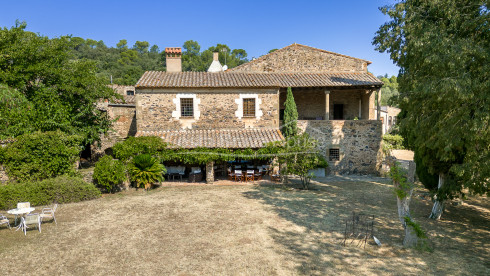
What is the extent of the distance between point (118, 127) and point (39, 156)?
845 centimetres

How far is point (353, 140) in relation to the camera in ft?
60.1

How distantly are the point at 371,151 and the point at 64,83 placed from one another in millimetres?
18404

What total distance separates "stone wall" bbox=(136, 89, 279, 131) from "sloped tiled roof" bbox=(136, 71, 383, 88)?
42 cm

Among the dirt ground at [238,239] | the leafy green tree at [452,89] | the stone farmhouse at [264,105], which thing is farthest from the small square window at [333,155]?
the leafy green tree at [452,89]

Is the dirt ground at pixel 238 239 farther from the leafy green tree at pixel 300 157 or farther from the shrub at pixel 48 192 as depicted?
the leafy green tree at pixel 300 157

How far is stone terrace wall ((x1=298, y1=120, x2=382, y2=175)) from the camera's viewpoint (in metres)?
18.2

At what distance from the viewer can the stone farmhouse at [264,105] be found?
16.8 meters

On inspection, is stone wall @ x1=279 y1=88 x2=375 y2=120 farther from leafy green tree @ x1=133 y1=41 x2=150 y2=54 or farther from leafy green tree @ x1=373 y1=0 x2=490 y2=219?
leafy green tree @ x1=133 y1=41 x2=150 y2=54

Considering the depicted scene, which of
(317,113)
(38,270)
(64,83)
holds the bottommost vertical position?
(38,270)

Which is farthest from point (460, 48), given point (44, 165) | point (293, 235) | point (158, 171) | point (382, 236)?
point (44, 165)

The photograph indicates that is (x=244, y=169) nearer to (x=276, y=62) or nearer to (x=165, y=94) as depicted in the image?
(x=165, y=94)

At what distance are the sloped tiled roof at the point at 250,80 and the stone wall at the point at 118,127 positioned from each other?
4103 millimetres

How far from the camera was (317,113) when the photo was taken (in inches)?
807

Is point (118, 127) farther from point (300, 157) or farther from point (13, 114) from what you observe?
point (300, 157)
